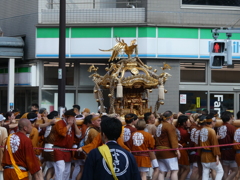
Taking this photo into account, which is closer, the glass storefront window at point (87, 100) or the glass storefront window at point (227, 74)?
the glass storefront window at point (227, 74)

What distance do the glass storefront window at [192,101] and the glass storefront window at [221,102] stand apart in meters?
0.36

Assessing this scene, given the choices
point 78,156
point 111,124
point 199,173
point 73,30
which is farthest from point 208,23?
point 111,124

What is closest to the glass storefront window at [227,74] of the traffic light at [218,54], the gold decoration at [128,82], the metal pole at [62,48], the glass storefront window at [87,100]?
the glass storefront window at [87,100]

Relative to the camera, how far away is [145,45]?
2077 cm

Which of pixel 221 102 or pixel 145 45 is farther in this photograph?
pixel 221 102

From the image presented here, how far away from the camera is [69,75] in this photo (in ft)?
74.0

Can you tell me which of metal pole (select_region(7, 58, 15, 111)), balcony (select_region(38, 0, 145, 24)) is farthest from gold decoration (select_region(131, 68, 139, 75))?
metal pole (select_region(7, 58, 15, 111))

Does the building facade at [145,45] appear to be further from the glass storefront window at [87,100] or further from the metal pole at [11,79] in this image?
the metal pole at [11,79]

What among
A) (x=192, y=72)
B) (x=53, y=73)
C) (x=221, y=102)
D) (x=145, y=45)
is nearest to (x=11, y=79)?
(x=53, y=73)

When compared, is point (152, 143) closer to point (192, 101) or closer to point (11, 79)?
point (192, 101)

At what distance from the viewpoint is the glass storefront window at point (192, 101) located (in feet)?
70.0

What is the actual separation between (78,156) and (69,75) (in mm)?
12411

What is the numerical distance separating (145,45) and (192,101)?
128 inches

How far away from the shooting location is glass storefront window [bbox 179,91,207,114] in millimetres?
21341
